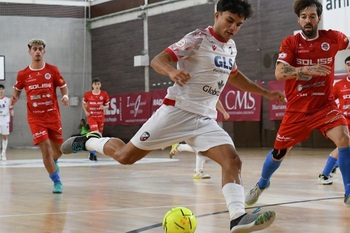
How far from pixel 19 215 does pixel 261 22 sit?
16726 millimetres

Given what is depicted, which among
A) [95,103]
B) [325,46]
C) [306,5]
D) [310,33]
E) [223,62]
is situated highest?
[306,5]

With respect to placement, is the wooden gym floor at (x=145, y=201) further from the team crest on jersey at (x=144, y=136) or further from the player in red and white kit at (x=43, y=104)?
the team crest on jersey at (x=144, y=136)

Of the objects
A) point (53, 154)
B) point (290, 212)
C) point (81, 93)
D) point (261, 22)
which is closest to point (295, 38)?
point (290, 212)

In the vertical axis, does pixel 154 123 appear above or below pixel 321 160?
above

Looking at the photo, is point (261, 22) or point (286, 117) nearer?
point (286, 117)

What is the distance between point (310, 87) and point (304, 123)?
379 millimetres

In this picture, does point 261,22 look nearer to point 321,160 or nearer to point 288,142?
point 321,160

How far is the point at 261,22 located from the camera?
22844mm

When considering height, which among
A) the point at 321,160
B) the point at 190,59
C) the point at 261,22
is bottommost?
the point at 321,160

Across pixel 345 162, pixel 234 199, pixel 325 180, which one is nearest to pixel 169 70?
pixel 234 199

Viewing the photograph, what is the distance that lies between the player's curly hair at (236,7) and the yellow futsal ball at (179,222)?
5.32ft

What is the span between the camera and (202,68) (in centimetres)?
580

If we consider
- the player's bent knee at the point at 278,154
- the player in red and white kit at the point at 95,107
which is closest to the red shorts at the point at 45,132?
the player's bent knee at the point at 278,154

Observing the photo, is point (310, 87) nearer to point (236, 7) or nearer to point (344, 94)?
point (236, 7)
